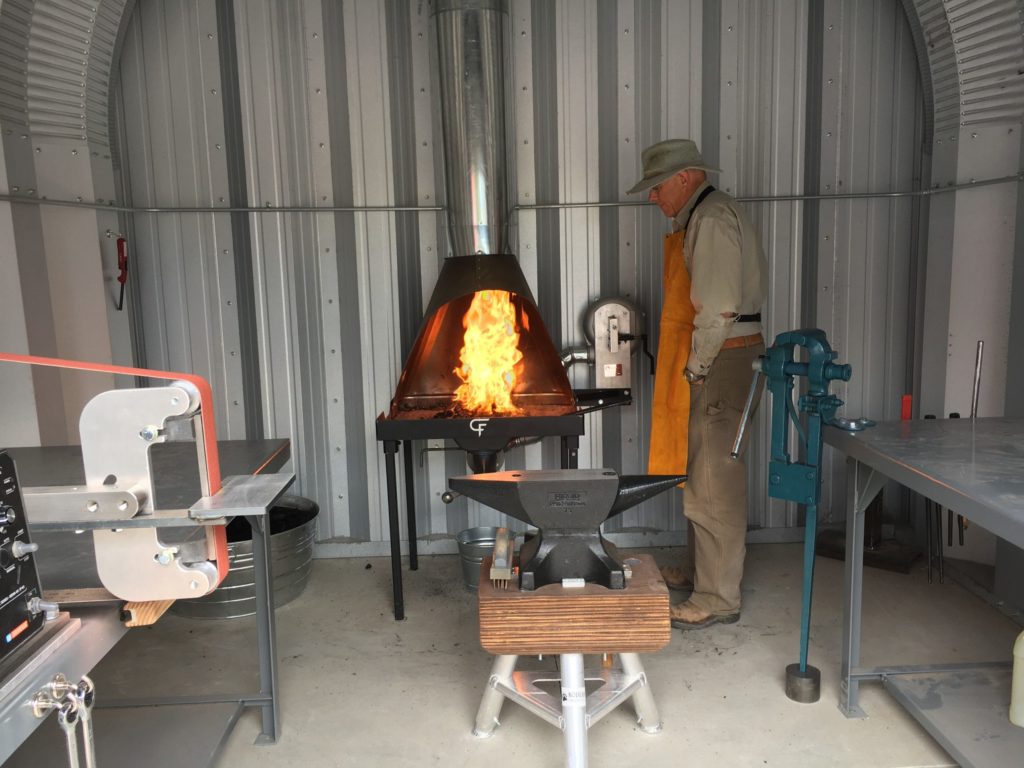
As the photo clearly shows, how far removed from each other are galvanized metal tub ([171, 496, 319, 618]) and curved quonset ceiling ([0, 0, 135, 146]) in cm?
175

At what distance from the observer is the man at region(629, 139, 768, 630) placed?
294 cm

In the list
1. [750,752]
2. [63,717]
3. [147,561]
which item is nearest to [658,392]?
[750,752]

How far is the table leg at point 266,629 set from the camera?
2.39m

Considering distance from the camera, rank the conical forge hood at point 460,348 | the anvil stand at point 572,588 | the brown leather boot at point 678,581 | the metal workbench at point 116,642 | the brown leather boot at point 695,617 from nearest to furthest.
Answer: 1. the anvil stand at point 572,588
2. the metal workbench at point 116,642
3. the brown leather boot at point 695,617
4. the conical forge hood at point 460,348
5. the brown leather boot at point 678,581

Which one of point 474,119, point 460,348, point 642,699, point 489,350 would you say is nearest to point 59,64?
point 474,119

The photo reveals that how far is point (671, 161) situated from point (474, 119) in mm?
801

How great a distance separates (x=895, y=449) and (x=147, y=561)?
1876 mm

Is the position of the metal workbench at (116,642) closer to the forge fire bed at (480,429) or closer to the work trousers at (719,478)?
the forge fire bed at (480,429)

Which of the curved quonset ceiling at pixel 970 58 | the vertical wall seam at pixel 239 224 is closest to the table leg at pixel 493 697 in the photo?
the vertical wall seam at pixel 239 224

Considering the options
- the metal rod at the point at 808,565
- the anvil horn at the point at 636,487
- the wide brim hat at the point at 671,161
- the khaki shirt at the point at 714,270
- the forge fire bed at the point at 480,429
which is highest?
the wide brim hat at the point at 671,161

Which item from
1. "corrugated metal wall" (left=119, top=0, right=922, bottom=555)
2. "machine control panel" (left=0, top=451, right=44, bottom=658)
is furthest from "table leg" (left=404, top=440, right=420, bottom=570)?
"machine control panel" (left=0, top=451, right=44, bottom=658)

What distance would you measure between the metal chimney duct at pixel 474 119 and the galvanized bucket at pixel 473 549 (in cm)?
128

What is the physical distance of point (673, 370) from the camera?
317 cm

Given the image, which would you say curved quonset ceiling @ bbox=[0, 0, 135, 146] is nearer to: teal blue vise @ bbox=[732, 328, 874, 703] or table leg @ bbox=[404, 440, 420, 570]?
table leg @ bbox=[404, 440, 420, 570]
